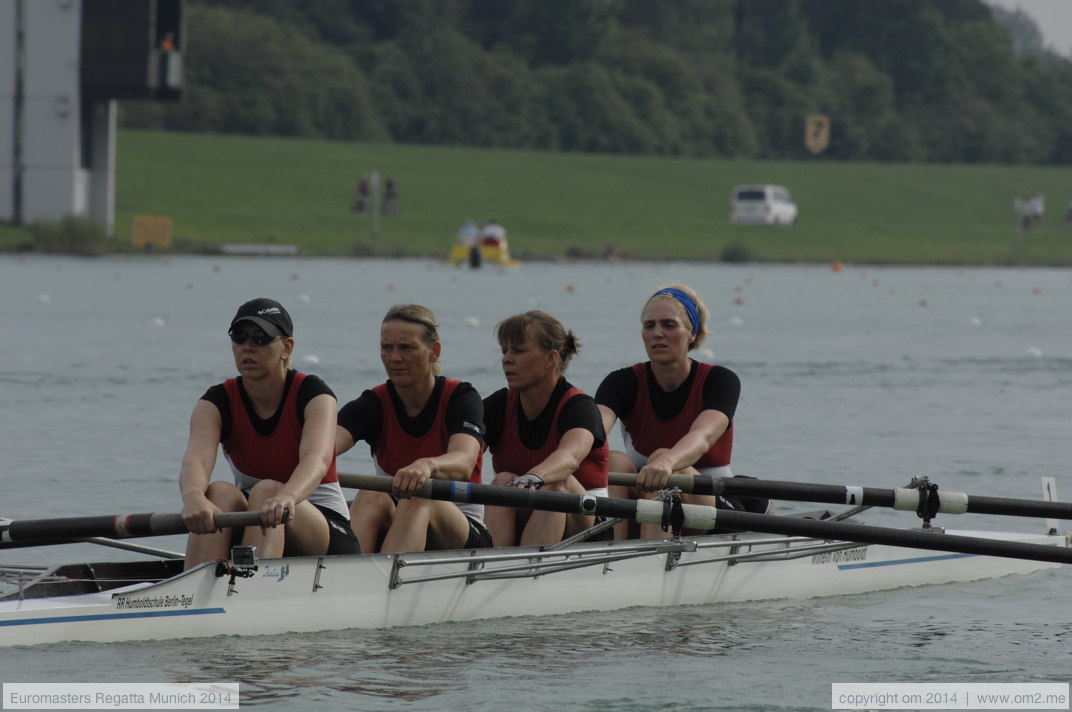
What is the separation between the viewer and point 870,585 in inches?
332

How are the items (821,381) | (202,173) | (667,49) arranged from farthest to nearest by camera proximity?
(667,49), (202,173), (821,381)

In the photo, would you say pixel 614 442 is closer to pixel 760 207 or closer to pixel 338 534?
pixel 338 534

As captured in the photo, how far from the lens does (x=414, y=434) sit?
705 cm

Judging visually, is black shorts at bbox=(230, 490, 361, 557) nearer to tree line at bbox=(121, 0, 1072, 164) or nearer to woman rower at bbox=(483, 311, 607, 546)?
woman rower at bbox=(483, 311, 607, 546)

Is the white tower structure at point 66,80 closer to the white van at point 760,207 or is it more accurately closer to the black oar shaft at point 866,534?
the white van at point 760,207

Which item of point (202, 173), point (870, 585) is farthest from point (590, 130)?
point (870, 585)

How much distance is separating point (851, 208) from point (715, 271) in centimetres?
2381

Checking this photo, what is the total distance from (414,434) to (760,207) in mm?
54583

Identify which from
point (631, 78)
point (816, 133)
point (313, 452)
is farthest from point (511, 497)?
point (816, 133)

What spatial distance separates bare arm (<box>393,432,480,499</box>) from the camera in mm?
6602

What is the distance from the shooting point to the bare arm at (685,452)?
23.8 feet

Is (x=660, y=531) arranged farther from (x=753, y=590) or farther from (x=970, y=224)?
(x=970, y=224)

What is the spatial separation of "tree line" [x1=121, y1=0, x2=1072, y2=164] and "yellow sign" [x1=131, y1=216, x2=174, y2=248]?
2599 cm

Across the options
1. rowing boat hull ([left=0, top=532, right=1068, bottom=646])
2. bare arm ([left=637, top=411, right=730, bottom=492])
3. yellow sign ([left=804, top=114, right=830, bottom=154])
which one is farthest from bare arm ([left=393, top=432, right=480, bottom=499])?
yellow sign ([left=804, top=114, right=830, bottom=154])
